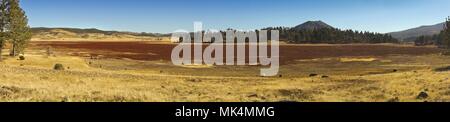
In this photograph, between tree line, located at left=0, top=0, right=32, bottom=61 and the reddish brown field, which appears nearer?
tree line, located at left=0, top=0, right=32, bottom=61

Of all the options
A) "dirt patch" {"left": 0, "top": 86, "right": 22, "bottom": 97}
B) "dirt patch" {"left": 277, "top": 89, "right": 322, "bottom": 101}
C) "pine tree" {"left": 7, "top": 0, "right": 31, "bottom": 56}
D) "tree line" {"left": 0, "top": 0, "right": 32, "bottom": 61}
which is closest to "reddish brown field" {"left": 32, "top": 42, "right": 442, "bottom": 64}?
"pine tree" {"left": 7, "top": 0, "right": 31, "bottom": 56}

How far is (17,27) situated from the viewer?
6975cm

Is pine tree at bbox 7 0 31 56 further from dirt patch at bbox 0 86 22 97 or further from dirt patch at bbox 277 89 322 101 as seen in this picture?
dirt patch at bbox 277 89 322 101

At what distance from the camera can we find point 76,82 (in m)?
33.1

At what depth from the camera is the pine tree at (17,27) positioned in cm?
6756

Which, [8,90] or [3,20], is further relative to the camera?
[3,20]

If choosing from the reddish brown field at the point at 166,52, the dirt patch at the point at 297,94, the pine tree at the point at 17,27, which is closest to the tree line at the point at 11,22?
the pine tree at the point at 17,27

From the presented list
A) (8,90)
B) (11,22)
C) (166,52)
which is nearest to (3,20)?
(11,22)

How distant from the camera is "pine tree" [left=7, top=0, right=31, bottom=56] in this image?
67562mm

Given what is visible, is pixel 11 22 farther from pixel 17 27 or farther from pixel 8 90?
pixel 8 90

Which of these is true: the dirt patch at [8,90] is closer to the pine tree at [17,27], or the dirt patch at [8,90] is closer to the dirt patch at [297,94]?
the dirt patch at [297,94]
